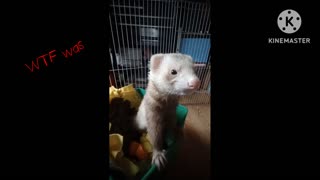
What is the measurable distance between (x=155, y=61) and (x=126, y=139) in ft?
0.78

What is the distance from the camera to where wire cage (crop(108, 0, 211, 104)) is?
2.43 ft

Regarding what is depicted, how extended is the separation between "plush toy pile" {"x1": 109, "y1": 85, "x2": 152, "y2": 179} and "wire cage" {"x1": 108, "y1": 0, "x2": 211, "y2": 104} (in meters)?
0.08

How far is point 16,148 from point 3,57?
0.40 feet

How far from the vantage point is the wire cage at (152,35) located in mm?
739

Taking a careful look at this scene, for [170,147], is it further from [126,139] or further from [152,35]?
[152,35]

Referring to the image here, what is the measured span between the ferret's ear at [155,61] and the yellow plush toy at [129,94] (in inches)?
5.2

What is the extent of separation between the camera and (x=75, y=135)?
0.37 meters
